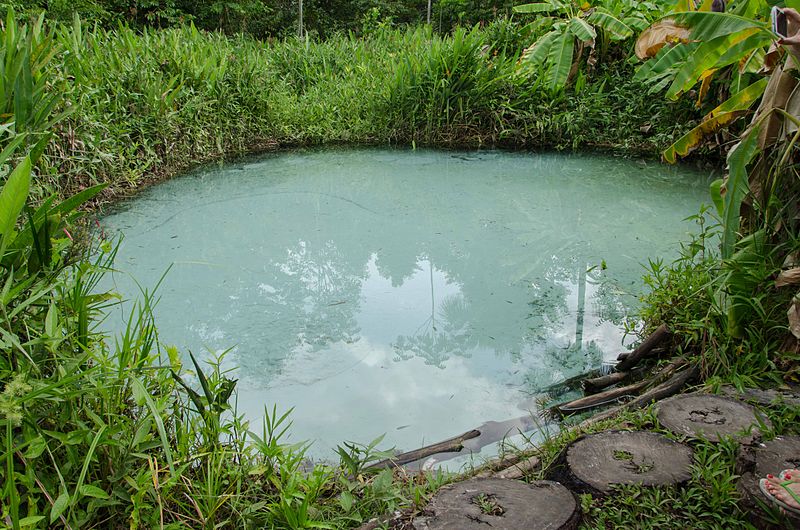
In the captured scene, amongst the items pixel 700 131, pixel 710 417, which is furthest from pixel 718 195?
pixel 710 417

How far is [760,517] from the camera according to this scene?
121 centimetres

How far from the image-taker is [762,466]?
1.31m

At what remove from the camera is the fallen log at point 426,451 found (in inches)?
66.2

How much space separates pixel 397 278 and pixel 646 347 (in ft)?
4.25

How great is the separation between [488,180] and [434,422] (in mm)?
3214

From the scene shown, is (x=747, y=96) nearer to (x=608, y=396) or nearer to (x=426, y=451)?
(x=608, y=396)

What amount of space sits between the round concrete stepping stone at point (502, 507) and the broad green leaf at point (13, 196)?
997 mm

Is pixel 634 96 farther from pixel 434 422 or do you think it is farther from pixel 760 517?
pixel 760 517

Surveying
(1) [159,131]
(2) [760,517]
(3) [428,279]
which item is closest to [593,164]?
(3) [428,279]

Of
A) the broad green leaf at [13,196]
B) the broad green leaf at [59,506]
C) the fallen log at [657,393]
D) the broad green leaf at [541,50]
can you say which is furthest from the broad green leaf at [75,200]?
the broad green leaf at [541,50]

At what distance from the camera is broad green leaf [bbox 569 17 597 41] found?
575cm

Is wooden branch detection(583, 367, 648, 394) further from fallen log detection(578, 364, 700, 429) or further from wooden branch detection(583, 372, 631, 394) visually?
fallen log detection(578, 364, 700, 429)

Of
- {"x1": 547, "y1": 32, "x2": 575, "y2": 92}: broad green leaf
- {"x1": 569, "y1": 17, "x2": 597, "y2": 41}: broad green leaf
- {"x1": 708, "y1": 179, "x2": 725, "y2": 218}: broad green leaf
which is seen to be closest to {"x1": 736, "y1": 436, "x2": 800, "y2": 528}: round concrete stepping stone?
{"x1": 708, "y1": 179, "x2": 725, "y2": 218}: broad green leaf

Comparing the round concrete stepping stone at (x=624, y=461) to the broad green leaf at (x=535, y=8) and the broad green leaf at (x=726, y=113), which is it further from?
the broad green leaf at (x=535, y=8)
